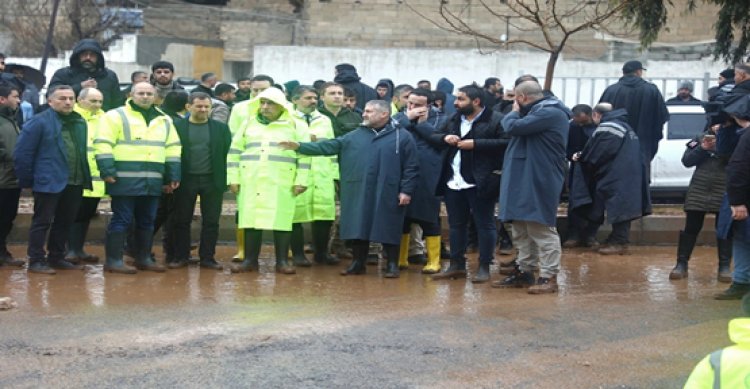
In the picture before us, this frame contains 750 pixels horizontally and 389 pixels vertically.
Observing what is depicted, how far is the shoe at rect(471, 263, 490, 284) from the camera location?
11.1m

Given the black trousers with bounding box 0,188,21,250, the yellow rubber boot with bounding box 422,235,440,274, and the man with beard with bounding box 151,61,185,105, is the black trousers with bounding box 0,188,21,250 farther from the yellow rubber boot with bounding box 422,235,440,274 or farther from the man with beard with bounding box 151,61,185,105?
the yellow rubber boot with bounding box 422,235,440,274

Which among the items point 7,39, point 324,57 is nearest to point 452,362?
point 324,57

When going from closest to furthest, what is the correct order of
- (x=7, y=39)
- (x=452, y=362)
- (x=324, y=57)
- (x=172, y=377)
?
1. (x=172, y=377)
2. (x=452, y=362)
3. (x=324, y=57)
4. (x=7, y=39)

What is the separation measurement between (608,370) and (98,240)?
300 inches

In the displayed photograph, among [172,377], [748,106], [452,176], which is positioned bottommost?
[172,377]

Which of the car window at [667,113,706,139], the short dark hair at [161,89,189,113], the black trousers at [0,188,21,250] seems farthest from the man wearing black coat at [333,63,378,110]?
the black trousers at [0,188,21,250]

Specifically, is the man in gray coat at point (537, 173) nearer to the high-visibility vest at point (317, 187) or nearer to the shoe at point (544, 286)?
the shoe at point (544, 286)

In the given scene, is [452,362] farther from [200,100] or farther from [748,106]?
[200,100]

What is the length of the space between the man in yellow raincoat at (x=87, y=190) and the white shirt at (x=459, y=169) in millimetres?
3559

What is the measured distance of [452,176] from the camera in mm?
11391

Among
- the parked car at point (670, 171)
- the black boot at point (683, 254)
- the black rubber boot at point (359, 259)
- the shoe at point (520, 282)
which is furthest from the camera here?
the parked car at point (670, 171)

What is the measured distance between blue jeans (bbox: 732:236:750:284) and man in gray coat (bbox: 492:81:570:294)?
1521mm

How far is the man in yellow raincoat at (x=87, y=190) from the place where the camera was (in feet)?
39.7

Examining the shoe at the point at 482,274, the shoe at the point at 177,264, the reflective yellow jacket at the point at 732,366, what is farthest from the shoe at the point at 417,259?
the reflective yellow jacket at the point at 732,366
